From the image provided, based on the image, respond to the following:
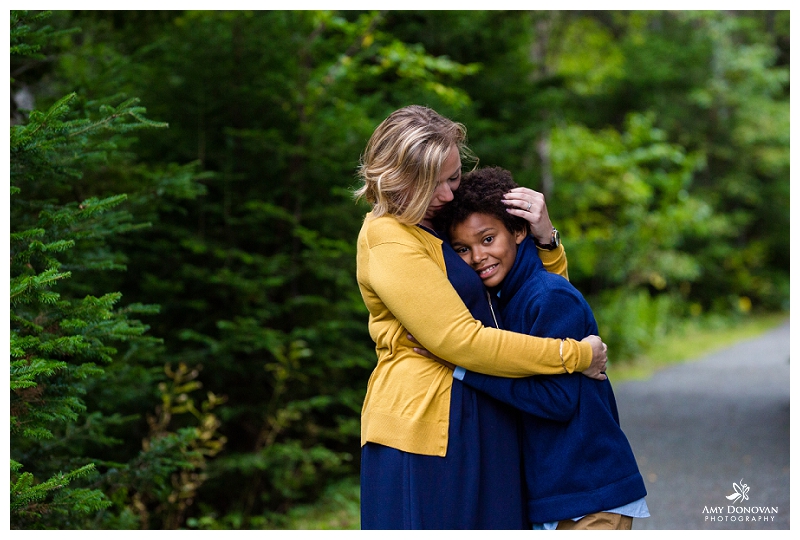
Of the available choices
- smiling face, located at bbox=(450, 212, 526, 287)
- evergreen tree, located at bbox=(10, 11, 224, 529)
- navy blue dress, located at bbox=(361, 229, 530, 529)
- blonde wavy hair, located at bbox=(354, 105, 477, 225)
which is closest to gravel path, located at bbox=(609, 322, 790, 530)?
navy blue dress, located at bbox=(361, 229, 530, 529)

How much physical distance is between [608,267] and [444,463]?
11.5m

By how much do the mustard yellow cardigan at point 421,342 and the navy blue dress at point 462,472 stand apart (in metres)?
0.04

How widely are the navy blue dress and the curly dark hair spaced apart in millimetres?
120

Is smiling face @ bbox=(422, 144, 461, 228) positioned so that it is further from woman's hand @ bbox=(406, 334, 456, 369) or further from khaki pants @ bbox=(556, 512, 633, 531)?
khaki pants @ bbox=(556, 512, 633, 531)

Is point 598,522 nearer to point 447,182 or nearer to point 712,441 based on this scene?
point 447,182

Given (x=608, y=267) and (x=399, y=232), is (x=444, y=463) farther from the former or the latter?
(x=608, y=267)

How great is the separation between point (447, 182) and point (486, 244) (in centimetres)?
24

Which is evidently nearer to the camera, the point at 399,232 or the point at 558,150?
the point at 399,232

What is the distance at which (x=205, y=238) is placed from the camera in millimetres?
5500

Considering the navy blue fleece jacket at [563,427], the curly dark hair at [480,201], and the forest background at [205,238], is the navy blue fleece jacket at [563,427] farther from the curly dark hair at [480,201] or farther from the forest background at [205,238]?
the forest background at [205,238]

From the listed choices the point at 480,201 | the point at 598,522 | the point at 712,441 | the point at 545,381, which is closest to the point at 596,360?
the point at 545,381

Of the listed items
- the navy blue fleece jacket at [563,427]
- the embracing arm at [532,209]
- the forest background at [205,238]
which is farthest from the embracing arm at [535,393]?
the forest background at [205,238]

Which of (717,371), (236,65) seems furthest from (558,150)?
(236,65)

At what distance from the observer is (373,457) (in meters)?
2.46
